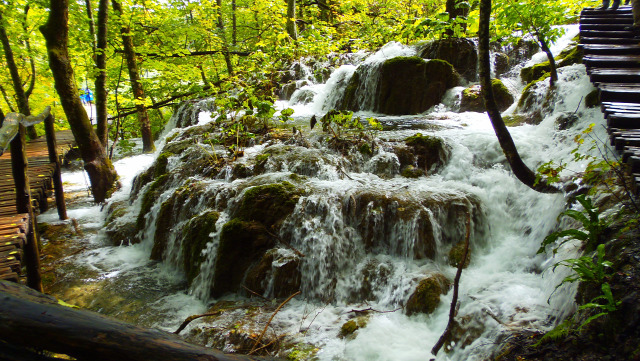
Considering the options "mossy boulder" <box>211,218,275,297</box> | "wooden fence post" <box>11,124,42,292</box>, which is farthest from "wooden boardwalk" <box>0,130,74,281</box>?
"mossy boulder" <box>211,218,275,297</box>

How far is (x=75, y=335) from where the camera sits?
55.9 inches

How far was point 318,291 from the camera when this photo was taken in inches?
200

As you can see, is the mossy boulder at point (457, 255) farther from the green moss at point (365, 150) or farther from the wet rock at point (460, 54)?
the wet rock at point (460, 54)

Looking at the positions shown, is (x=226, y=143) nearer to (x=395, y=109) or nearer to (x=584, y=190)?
(x=395, y=109)

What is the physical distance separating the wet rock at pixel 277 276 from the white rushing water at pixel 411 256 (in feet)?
0.53

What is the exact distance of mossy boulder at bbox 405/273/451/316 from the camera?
14.4ft

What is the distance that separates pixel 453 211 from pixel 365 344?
276 cm

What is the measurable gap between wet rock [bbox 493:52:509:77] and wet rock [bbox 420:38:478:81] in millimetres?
928

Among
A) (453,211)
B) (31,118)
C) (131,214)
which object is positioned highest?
(31,118)

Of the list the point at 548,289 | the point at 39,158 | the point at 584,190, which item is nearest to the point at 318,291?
the point at 548,289

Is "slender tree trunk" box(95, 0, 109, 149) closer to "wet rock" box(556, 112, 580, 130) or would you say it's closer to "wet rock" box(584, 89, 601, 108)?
"wet rock" box(556, 112, 580, 130)

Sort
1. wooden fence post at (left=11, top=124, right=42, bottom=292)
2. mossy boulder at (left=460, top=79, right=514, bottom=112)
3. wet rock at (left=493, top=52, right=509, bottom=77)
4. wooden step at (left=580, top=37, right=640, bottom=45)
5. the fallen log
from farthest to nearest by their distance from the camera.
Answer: wet rock at (left=493, top=52, right=509, bottom=77)
mossy boulder at (left=460, top=79, right=514, bottom=112)
wooden step at (left=580, top=37, right=640, bottom=45)
wooden fence post at (left=11, top=124, right=42, bottom=292)
the fallen log

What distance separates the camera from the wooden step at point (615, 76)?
5.38 metres

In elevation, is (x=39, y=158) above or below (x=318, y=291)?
above
